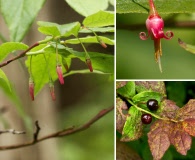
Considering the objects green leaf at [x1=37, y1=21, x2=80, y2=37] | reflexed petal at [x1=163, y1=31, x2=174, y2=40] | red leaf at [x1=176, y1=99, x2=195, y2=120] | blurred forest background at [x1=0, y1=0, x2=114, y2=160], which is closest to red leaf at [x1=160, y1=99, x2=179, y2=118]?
red leaf at [x1=176, y1=99, x2=195, y2=120]

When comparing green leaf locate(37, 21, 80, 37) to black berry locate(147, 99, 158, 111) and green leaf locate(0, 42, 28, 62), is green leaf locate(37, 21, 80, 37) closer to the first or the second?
green leaf locate(0, 42, 28, 62)

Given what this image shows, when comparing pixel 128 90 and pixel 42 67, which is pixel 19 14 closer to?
pixel 42 67

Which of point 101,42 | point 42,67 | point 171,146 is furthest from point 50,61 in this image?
point 171,146

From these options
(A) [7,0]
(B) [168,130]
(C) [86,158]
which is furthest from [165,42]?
(C) [86,158]

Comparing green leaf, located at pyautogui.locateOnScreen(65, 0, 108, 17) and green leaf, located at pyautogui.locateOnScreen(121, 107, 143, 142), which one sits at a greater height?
green leaf, located at pyautogui.locateOnScreen(65, 0, 108, 17)

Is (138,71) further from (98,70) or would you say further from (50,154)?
(50,154)

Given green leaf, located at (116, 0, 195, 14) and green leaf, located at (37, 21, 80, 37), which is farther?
green leaf, located at (116, 0, 195, 14)

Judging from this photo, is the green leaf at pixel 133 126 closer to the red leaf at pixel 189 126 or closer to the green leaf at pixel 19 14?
the red leaf at pixel 189 126
